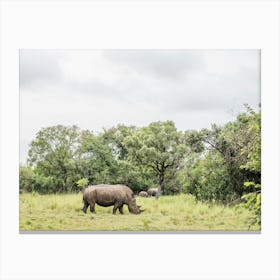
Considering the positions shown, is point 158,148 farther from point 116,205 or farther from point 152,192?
point 116,205

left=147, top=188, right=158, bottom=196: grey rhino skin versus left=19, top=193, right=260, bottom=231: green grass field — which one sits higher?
left=147, top=188, right=158, bottom=196: grey rhino skin

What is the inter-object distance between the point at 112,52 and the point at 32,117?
52.1 inches

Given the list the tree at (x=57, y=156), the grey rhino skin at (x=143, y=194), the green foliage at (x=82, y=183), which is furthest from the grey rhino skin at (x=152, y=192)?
the tree at (x=57, y=156)

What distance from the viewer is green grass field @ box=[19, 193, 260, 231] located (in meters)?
6.46

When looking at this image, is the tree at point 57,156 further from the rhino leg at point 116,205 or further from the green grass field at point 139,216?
the rhino leg at point 116,205

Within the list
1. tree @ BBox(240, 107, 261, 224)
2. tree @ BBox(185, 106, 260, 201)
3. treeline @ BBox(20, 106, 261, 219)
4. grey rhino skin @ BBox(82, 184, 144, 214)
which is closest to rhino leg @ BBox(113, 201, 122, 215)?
grey rhino skin @ BBox(82, 184, 144, 214)

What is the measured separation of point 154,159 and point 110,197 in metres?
0.77

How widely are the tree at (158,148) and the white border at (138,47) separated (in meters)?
0.89

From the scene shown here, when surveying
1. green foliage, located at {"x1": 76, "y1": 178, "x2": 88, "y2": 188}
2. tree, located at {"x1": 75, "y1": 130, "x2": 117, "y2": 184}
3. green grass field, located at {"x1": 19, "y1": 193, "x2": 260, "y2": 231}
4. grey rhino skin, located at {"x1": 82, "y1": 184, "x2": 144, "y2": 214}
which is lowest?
green grass field, located at {"x1": 19, "y1": 193, "x2": 260, "y2": 231}

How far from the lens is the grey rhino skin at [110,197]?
261 inches

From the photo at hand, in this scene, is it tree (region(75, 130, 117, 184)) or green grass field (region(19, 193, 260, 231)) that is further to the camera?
tree (region(75, 130, 117, 184))

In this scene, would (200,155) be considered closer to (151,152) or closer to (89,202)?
(151,152)

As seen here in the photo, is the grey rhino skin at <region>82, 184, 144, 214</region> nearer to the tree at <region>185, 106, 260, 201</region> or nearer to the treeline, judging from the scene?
the treeline
